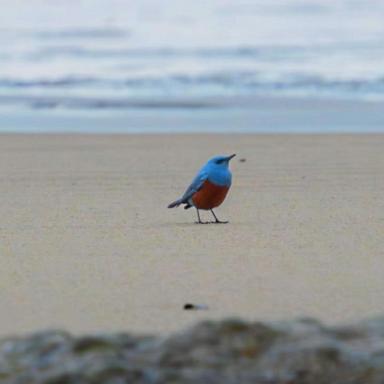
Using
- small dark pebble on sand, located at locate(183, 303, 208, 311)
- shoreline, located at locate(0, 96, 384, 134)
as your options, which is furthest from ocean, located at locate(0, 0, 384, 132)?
small dark pebble on sand, located at locate(183, 303, 208, 311)

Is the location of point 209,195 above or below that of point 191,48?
above

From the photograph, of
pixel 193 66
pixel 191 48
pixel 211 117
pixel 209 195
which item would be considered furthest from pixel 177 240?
pixel 191 48

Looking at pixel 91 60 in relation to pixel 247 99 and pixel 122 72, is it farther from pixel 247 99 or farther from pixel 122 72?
pixel 247 99

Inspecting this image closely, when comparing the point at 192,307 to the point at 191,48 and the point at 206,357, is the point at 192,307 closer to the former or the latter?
the point at 206,357

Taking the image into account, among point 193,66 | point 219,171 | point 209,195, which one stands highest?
point 219,171

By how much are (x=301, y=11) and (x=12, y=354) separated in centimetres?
3760

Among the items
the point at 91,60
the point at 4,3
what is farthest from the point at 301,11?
the point at 91,60

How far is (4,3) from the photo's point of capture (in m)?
46.1

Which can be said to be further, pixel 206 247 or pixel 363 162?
pixel 363 162

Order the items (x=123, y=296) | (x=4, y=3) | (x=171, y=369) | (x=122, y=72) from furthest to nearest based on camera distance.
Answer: (x=4, y=3) < (x=122, y=72) < (x=123, y=296) < (x=171, y=369)

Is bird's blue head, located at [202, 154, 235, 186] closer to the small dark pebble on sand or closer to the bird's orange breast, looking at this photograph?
the bird's orange breast

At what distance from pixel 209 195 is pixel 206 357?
3.98m

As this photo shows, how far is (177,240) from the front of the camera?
7891mm

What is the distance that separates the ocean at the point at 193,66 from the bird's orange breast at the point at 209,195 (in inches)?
291
